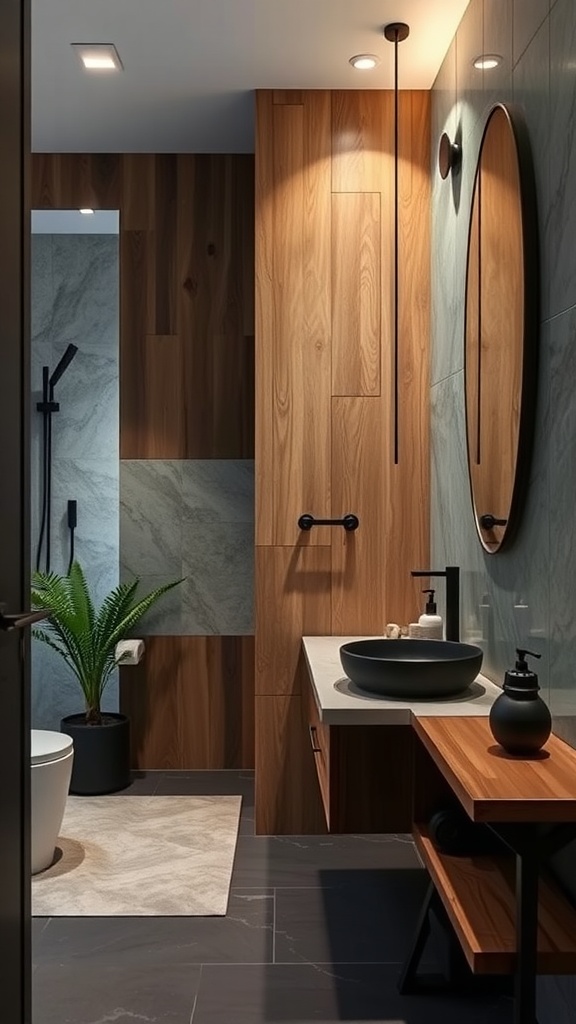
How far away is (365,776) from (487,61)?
6.09 feet

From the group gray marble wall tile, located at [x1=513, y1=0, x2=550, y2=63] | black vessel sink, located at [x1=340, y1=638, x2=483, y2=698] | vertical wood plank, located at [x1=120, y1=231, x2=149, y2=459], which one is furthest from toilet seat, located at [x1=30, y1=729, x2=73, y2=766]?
gray marble wall tile, located at [x1=513, y1=0, x2=550, y2=63]

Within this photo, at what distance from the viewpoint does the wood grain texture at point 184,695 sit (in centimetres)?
418

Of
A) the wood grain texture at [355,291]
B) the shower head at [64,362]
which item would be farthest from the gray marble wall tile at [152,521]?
the wood grain texture at [355,291]

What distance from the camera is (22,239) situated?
1.90m

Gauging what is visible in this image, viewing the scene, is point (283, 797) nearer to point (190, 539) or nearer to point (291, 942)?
point (291, 942)

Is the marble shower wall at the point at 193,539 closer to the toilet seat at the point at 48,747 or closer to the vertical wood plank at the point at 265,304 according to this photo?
the vertical wood plank at the point at 265,304

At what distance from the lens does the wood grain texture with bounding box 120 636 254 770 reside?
4180mm

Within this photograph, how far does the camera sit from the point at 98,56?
317cm

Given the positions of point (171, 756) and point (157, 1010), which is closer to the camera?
point (157, 1010)

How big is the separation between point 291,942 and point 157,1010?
457mm

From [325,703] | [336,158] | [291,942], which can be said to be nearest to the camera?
[325,703]

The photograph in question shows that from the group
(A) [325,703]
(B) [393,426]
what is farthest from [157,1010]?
(B) [393,426]

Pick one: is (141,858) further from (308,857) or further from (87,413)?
(87,413)

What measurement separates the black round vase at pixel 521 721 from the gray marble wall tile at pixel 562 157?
2.54ft
